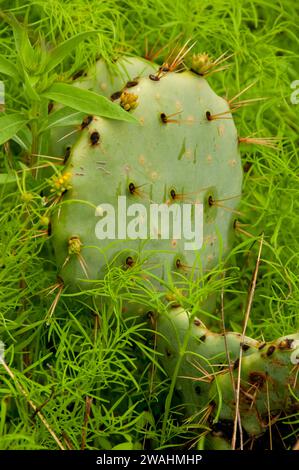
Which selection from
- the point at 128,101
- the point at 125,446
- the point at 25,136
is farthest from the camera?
the point at 25,136

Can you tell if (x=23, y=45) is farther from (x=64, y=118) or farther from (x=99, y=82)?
(x=99, y=82)

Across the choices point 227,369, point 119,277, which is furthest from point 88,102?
point 227,369

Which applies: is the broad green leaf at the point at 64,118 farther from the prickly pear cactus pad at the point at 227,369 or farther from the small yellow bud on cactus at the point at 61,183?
the prickly pear cactus pad at the point at 227,369

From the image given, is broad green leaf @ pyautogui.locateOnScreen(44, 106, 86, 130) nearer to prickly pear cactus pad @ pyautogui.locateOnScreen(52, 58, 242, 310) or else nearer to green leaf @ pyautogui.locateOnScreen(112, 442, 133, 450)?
prickly pear cactus pad @ pyautogui.locateOnScreen(52, 58, 242, 310)

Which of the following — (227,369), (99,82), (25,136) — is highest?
(99,82)

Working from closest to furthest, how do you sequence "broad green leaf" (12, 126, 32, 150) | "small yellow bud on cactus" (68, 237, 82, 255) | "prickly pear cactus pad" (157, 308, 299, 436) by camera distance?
1. "prickly pear cactus pad" (157, 308, 299, 436)
2. "small yellow bud on cactus" (68, 237, 82, 255)
3. "broad green leaf" (12, 126, 32, 150)

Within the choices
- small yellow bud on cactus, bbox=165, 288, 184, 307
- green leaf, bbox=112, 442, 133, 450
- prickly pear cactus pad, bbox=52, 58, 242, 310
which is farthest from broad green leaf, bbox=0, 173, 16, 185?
green leaf, bbox=112, 442, 133, 450

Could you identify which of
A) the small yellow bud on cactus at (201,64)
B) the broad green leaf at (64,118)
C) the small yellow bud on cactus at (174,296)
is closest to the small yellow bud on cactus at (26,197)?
the broad green leaf at (64,118)
